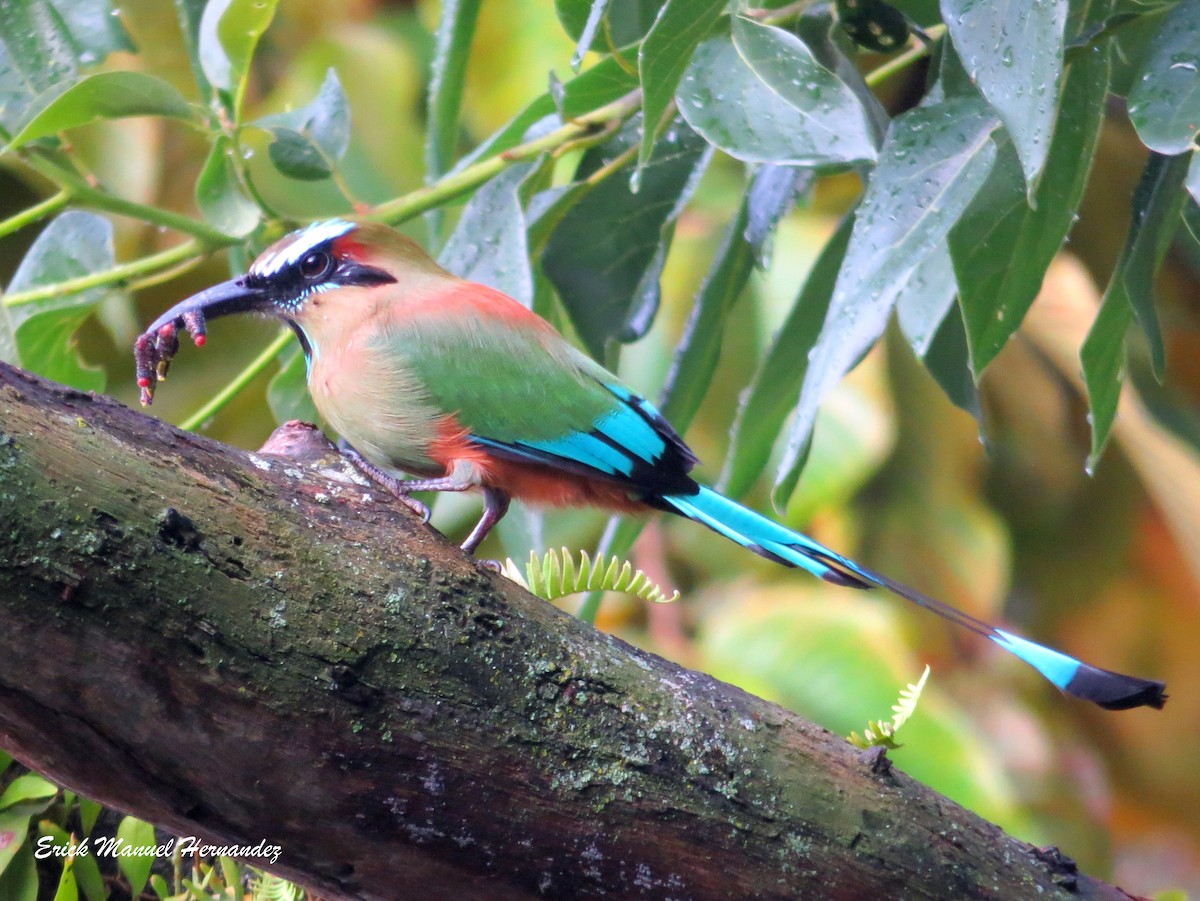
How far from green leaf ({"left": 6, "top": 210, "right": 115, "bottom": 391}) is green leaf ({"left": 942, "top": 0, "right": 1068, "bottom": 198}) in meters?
1.48

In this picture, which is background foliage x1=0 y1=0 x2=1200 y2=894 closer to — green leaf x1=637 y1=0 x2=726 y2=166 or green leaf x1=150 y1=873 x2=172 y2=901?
green leaf x1=637 y1=0 x2=726 y2=166

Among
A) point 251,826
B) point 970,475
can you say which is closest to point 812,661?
point 970,475

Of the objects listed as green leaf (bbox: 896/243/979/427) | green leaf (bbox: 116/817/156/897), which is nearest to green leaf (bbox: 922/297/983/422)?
green leaf (bbox: 896/243/979/427)

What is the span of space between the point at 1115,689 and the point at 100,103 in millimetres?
1605

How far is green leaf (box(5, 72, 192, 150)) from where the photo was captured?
5.53ft

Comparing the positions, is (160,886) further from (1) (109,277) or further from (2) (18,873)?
(1) (109,277)

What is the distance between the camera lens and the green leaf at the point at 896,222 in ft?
4.92

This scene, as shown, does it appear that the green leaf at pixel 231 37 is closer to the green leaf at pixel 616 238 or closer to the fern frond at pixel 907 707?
the green leaf at pixel 616 238

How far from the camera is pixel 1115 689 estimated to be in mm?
1469

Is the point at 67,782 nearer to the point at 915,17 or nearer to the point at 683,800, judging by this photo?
the point at 683,800

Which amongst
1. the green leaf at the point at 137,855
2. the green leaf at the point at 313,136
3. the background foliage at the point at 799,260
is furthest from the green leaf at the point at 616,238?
the green leaf at the point at 137,855

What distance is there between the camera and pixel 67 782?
1156 millimetres

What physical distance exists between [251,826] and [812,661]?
98.2 inches

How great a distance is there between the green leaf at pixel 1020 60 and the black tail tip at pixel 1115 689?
60cm
